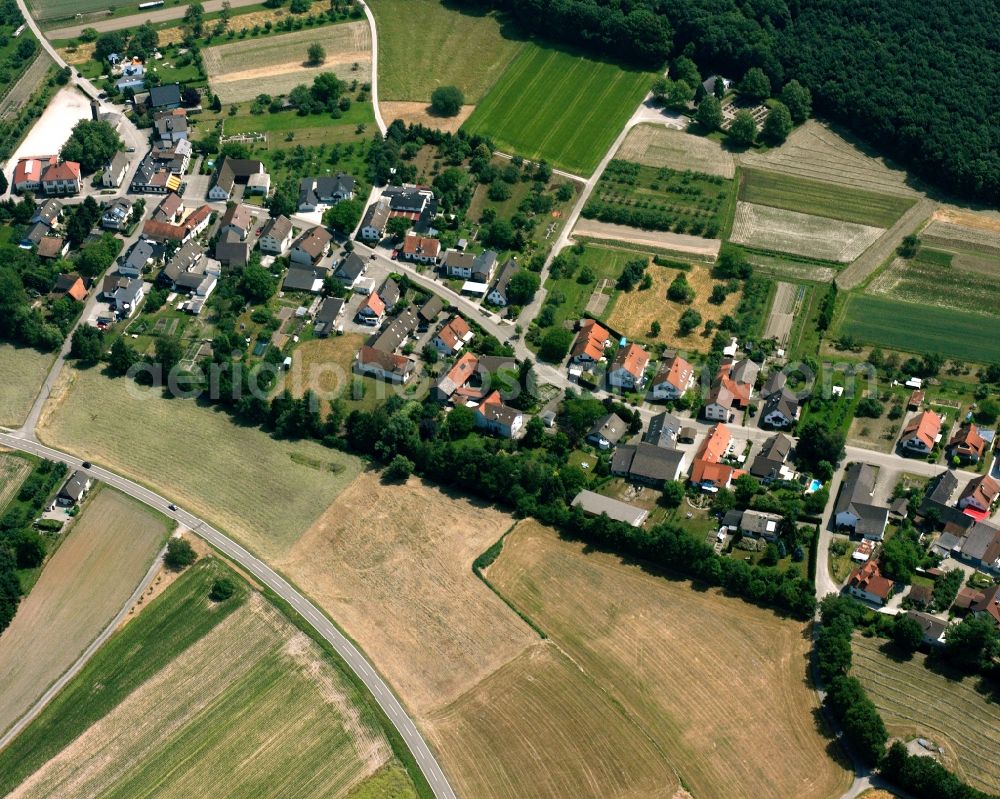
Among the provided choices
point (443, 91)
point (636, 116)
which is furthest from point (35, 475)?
point (636, 116)

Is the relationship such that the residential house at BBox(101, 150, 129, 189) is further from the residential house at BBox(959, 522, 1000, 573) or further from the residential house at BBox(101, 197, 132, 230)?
the residential house at BBox(959, 522, 1000, 573)

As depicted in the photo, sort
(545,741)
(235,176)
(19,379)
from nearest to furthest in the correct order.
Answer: (545,741) → (19,379) → (235,176)

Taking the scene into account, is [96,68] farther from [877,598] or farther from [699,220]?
[877,598]

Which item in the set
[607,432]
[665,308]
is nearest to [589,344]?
[665,308]

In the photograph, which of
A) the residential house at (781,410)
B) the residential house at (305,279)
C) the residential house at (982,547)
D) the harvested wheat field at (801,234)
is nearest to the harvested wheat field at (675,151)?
the harvested wheat field at (801,234)

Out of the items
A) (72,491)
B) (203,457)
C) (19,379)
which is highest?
(72,491)

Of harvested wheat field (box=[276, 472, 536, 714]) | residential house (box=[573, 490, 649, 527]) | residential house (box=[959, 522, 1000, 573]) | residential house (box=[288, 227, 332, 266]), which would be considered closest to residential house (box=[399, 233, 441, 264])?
residential house (box=[288, 227, 332, 266])

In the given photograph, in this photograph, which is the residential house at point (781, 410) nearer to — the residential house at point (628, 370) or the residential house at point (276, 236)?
the residential house at point (628, 370)

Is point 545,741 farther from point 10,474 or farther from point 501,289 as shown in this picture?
point 10,474
